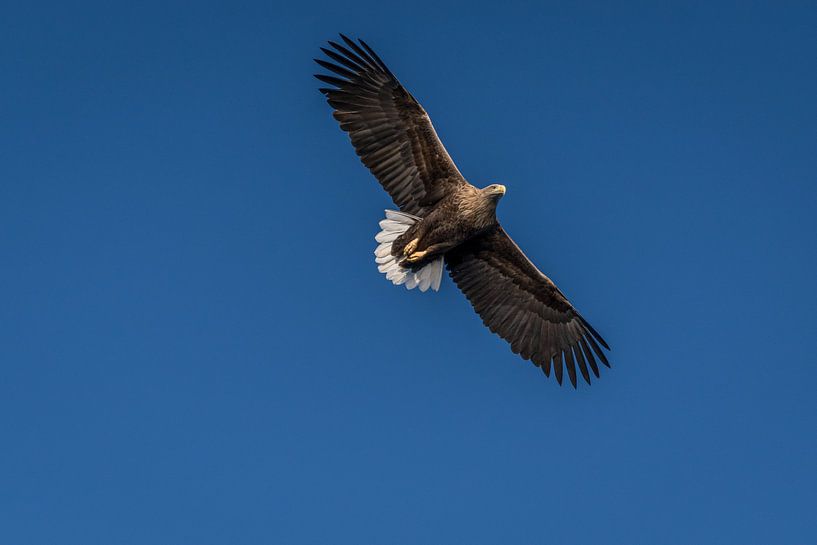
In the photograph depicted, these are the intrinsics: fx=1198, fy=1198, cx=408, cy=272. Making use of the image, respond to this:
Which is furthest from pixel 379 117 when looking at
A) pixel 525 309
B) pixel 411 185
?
pixel 525 309

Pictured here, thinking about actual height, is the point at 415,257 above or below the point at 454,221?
below

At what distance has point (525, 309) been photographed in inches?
619

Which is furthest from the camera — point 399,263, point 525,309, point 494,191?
point 525,309

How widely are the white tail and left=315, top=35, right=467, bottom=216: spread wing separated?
2.00 ft

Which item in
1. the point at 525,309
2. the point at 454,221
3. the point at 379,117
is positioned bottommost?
the point at 525,309

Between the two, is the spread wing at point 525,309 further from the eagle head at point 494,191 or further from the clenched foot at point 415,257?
the eagle head at point 494,191

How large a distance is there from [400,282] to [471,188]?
1.50 metres

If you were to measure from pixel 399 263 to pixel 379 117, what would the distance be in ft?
6.02

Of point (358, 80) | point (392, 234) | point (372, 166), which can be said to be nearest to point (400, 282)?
point (392, 234)

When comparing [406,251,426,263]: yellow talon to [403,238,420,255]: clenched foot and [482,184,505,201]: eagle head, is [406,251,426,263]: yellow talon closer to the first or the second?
[403,238,420,255]: clenched foot

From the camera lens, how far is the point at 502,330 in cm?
1567

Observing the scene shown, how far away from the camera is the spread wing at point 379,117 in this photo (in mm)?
14414

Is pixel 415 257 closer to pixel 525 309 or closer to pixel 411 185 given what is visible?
pixel 411 185

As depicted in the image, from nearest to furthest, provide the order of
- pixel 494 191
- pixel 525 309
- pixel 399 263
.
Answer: pixel 494 191 < pixel 399 263 < pixel 525 309
